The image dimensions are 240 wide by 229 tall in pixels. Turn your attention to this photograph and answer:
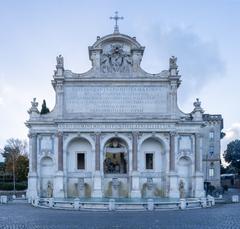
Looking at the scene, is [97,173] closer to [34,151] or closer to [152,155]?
[152,155]

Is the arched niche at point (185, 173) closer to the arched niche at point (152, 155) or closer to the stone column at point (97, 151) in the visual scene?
the arched niche at point (152, 155)

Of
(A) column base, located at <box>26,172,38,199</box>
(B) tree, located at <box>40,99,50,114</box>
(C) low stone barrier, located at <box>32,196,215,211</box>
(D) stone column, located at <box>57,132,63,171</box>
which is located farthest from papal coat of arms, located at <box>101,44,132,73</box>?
(B) tree, located at <box>40,99,50,114</box>

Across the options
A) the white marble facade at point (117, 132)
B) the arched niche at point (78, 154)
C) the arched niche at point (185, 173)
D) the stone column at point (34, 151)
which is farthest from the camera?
the arched niche at point (185, 173)

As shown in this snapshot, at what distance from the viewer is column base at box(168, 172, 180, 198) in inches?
2041

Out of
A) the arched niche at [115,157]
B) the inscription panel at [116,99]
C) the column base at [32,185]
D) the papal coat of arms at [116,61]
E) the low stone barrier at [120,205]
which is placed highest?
the papal coat of arms at [116,61]

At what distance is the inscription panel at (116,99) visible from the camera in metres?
53.4

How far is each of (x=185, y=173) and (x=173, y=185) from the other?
279 cm

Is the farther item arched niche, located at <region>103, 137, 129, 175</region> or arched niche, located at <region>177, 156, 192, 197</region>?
arched niche, located at <region>103, 137, 129, 175</region>

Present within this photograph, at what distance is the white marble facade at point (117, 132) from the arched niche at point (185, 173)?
106mm

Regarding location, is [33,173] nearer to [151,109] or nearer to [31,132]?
[31,132]

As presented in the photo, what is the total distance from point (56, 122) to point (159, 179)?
1240 cm

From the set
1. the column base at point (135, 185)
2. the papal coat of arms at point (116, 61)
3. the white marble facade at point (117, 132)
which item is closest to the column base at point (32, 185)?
the white marble facade at point (117, 132)

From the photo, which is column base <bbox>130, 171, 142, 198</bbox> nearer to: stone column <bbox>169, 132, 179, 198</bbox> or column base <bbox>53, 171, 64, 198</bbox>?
stone column <bbox>169, 132, 179, 198</bbox>

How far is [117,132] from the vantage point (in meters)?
52.1
